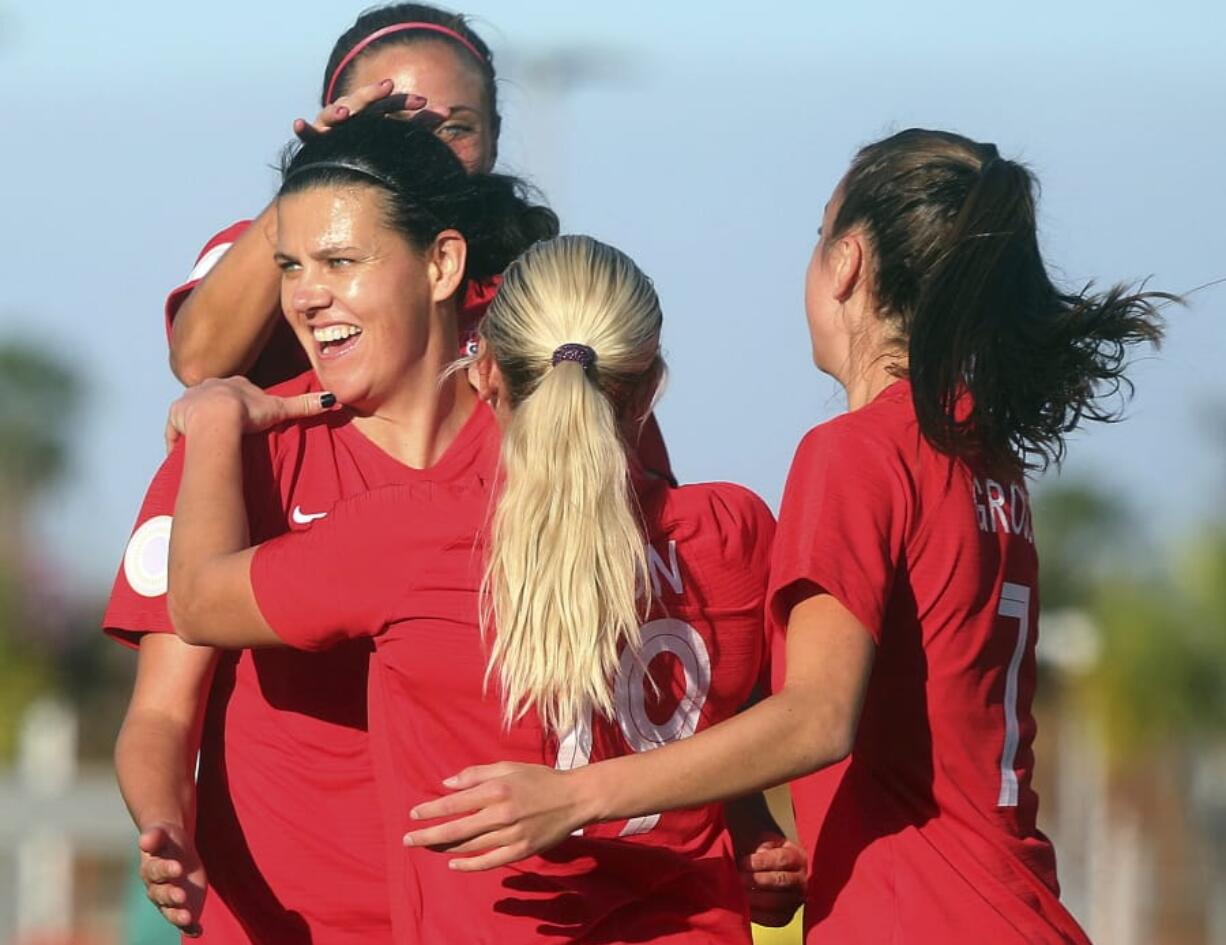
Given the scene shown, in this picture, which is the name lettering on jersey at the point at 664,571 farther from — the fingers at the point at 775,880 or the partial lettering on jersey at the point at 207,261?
the partial lettering on jersey at the point at 207,261

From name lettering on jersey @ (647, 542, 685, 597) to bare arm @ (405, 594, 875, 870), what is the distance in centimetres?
29

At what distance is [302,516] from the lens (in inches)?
146

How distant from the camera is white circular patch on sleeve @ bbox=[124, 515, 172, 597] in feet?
12.4

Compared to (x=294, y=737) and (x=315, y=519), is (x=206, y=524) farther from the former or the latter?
(x=294, y=737)

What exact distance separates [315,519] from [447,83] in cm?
120

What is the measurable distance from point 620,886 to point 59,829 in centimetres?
1163

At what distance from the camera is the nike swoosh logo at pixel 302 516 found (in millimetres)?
3709

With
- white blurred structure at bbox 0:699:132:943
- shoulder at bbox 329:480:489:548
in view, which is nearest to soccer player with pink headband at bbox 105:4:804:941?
shoulder at bbox 329:480:489:548

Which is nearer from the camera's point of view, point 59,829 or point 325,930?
point 325,930

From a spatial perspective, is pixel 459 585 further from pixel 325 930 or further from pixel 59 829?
pixel 59 829

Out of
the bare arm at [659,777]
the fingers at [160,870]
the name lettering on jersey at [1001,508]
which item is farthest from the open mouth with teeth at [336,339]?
the name lettering on jersey at [1001,508]

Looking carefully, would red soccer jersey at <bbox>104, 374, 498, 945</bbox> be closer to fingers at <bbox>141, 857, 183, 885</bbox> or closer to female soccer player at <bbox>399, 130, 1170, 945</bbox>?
fingers at <bbox>141, 857, 183, 885</bbox>

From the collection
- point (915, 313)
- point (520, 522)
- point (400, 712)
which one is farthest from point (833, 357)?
point (400, 712)

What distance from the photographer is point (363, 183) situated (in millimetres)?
3803
